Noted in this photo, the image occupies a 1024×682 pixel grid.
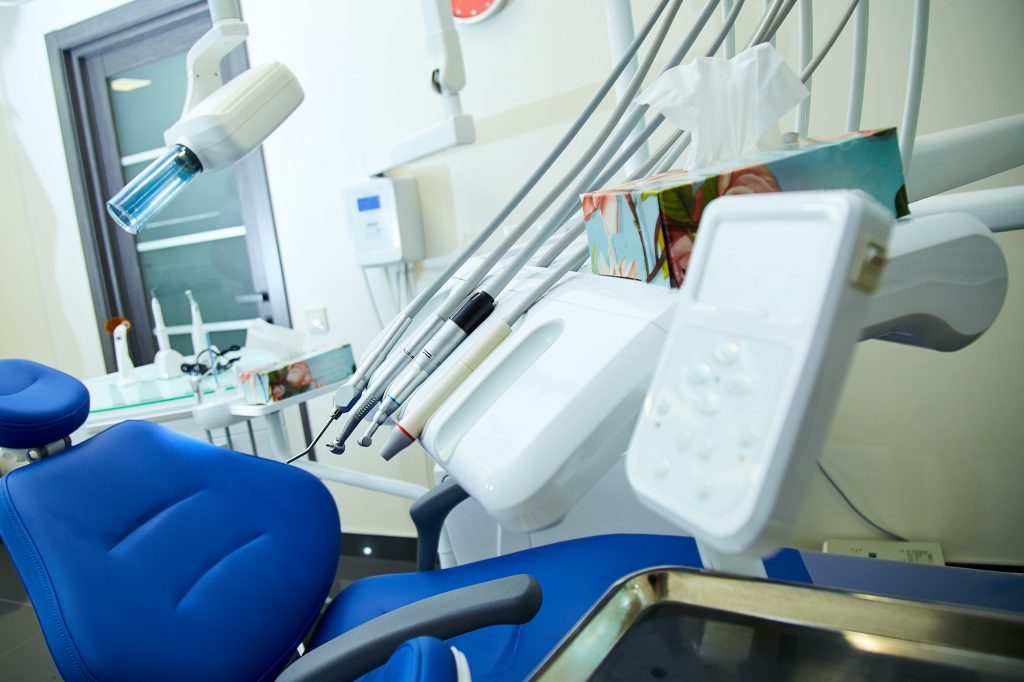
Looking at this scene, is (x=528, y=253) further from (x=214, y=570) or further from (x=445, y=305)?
(x=214, y=570)

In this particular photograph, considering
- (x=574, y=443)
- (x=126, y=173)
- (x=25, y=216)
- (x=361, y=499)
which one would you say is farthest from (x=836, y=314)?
(x=25, y=216)

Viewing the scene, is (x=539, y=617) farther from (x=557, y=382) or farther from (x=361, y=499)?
(x=361, y=499)

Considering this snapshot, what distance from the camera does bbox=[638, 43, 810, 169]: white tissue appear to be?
1.65ft

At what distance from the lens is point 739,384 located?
27 centimetres

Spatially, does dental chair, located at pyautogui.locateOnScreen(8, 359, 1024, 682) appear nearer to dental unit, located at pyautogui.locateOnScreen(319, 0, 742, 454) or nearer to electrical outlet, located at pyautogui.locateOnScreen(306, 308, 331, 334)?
dental unit, located at pyautogui.locateOnScreen(319, 0, 742, 454)

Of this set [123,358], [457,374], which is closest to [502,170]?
[123,358]

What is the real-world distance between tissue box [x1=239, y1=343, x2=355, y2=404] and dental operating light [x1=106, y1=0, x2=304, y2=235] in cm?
58

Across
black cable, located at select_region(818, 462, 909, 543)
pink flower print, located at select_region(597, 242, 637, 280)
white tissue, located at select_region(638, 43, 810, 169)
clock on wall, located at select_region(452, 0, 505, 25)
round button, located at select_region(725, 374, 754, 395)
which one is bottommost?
black cable, located at select_region(818, 462, 909, 543)

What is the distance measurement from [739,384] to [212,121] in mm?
933

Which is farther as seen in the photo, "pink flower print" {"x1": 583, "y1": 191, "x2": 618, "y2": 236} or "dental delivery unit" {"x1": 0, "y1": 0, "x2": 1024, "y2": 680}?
"pink flower print" {"x1": 583, "y1": 191, "x2": 618, "y2": 236}

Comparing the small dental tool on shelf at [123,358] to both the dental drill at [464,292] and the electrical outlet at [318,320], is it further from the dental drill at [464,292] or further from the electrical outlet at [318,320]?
the dental drill at [464,292]

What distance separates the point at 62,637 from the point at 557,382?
0.72 meters

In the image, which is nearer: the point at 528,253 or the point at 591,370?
the point at 591,370

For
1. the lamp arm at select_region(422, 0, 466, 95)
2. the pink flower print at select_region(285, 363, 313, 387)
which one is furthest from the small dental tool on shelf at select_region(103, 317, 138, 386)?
the lamp arm at select_region(422, 0, 466, 95)
